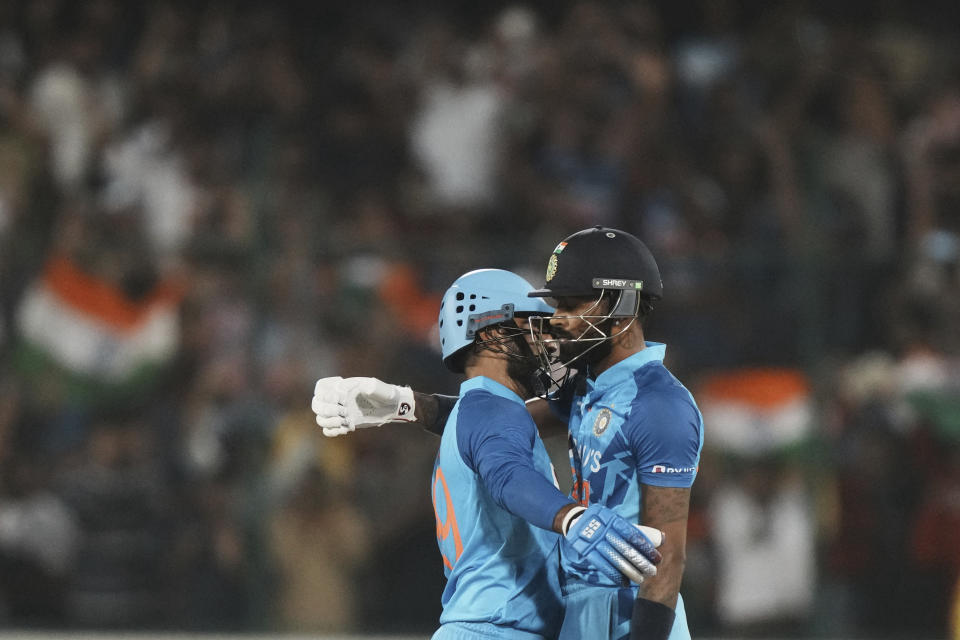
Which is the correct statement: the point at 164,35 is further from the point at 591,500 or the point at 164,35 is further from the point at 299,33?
the point at 591,500

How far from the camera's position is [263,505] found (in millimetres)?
8492

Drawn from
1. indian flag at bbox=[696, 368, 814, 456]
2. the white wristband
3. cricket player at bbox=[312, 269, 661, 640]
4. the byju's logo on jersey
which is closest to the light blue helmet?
cricket player at bbox=[312, 269, 661, 640]

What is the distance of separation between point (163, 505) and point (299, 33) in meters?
4.41

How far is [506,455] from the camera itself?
11.7 feet

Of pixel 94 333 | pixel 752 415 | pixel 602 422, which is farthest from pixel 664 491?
pixel 94 333

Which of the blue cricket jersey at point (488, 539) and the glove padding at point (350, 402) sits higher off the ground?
the glove padding at point (350, 402)

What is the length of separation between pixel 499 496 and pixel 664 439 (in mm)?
520

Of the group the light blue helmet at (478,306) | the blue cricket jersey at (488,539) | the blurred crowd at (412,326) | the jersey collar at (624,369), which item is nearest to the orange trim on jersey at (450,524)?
the blue cricket jersey at (488,539)

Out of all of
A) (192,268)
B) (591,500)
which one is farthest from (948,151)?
(591,500)

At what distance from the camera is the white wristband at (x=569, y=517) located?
3.32m

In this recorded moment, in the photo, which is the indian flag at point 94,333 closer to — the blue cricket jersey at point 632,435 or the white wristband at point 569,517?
the blue cricket jersey at point 632,435

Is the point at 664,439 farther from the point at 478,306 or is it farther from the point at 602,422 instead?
the point at 478,306

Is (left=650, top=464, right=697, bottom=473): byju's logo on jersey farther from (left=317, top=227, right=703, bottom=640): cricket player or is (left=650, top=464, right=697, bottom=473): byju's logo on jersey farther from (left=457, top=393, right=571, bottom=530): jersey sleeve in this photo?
(left=457, top=393, right=571, bottom=530): jersey sleeve

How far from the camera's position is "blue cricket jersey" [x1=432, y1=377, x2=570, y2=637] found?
3850 millimetres
